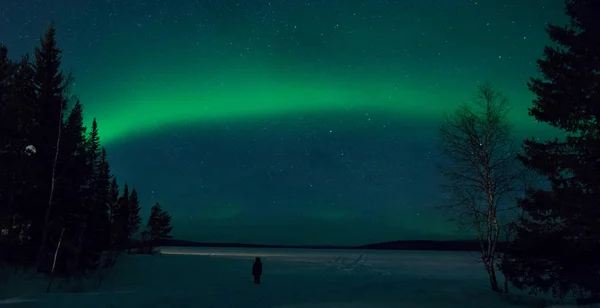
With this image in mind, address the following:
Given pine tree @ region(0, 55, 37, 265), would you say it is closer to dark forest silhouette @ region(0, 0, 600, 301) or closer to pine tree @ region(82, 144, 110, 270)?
dark forest silhouette @ region(0, 0, 600, 301)

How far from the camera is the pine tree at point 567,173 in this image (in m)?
14.7

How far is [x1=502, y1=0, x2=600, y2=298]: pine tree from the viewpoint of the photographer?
1470cm

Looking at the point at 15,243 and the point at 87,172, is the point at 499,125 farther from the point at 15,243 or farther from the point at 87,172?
the point at 15,243

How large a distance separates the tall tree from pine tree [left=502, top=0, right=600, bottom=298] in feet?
74.3

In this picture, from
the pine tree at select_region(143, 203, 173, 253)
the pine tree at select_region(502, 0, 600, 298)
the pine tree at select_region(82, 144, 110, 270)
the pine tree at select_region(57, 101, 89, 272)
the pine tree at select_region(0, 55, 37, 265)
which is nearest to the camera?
the pine tree at select_region(502, 0, 600, 298)

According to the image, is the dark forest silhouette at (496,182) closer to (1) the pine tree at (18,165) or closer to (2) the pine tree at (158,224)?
(1) the pine tree at (18,165)

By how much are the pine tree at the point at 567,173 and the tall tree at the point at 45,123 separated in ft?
74.3

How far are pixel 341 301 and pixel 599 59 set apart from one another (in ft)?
41.3

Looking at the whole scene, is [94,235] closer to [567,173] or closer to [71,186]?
[71,186]

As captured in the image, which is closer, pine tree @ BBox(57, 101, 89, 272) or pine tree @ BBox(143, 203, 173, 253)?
pine tree @ BBox(57, 101, 89, 272)

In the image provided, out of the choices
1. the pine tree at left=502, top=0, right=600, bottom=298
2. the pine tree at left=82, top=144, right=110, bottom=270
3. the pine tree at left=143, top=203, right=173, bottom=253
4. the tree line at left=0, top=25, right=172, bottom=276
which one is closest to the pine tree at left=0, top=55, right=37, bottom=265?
the tree line at left=0, top=25, right=172, bottom=276

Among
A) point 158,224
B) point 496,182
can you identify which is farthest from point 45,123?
point 158,224

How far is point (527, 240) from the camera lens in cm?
1628

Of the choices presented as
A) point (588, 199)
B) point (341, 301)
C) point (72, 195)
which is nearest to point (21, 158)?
point (72, 195)
